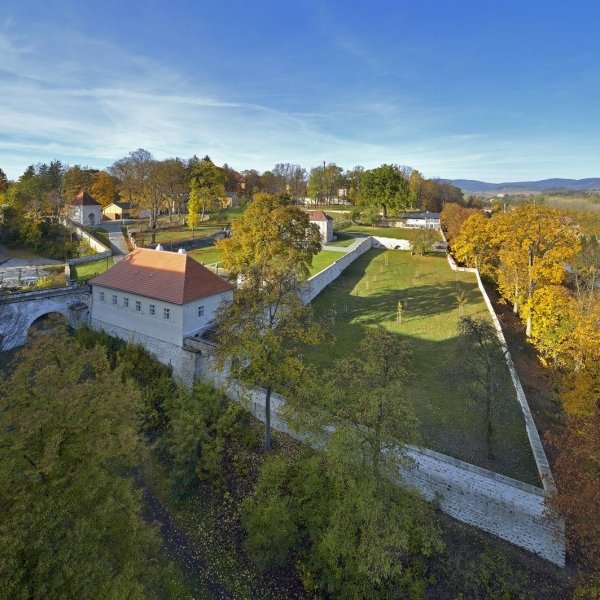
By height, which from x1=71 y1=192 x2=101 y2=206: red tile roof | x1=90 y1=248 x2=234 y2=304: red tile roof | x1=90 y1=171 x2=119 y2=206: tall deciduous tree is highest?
x1=90 y1=171 x2=119 y2=206: tall deciduous tree

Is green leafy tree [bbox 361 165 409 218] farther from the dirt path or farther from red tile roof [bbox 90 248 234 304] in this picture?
the dirt path

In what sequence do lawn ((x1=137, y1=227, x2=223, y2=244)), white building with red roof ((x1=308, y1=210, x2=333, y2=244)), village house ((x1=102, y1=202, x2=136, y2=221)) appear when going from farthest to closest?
village house ((x1=102, y1=202, x2=136, y2=221)) → white building with red roof ((x1=308, y1=210, x2=333, y2=244)) → lawn ((x1=137, y1=227, x2=223, y2=244))

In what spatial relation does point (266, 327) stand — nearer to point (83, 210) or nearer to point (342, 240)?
point (342, 240)

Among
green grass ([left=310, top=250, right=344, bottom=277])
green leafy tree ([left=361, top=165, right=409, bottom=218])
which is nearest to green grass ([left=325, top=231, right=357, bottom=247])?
green grass ([left=310, top=250, right=344, bottom=277])

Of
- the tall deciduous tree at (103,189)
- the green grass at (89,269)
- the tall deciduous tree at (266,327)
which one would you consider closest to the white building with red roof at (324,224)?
the green grass at (89,269)

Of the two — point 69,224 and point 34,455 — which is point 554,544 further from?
point 69,224

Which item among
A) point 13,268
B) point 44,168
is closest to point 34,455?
point 13,268

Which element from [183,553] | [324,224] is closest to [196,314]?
[183,553]

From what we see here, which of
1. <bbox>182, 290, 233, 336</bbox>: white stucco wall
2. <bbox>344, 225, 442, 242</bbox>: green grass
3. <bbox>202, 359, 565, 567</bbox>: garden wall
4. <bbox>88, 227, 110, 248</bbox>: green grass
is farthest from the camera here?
<bbox>344, 225, 442, 242</bbox>: green grass

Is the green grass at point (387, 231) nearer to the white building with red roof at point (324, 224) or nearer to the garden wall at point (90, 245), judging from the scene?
the white building with red roof at point (324, 224)
